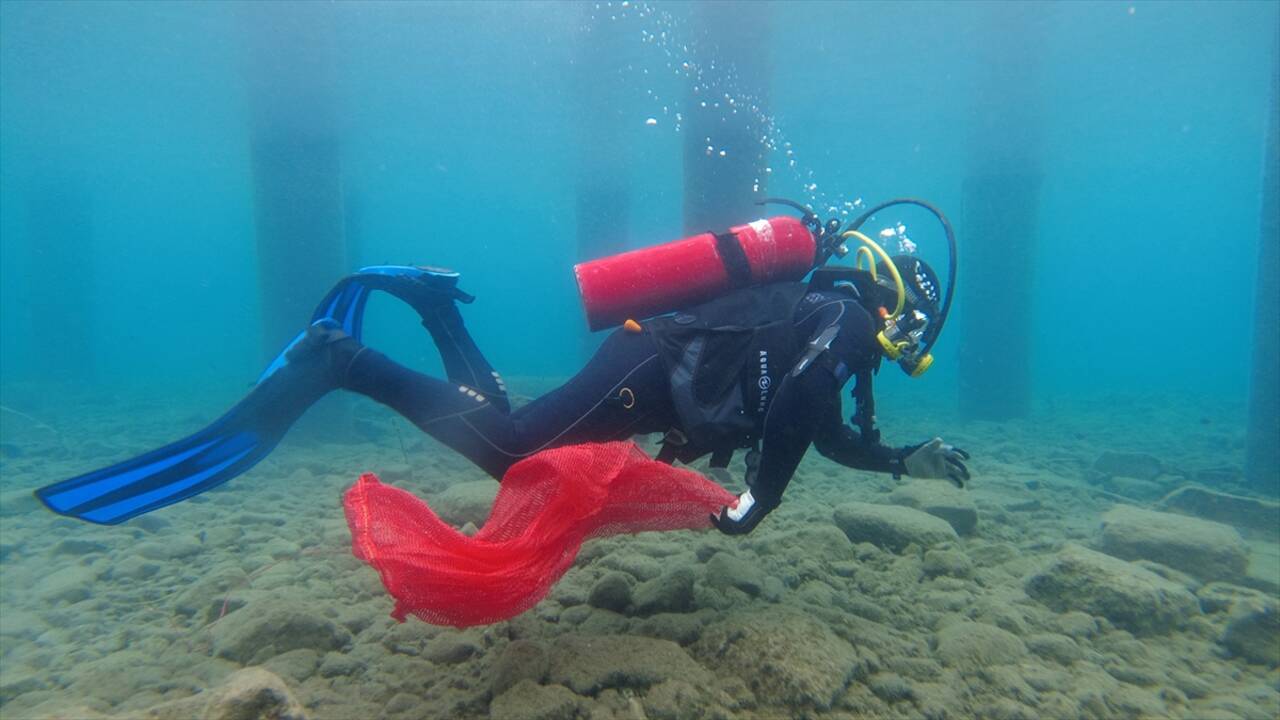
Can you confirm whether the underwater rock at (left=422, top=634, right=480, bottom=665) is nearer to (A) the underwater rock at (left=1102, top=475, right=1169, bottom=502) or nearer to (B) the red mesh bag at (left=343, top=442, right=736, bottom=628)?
(B) the red mesh bag at (left=343, top=442, right=736, bottom=628)

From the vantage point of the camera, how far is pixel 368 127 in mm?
26344

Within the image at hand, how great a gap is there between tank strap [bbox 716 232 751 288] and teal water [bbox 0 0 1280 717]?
5.92 feet

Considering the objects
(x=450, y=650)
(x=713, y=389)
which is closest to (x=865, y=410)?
(x=713, y=389)

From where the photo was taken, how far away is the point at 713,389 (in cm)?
338

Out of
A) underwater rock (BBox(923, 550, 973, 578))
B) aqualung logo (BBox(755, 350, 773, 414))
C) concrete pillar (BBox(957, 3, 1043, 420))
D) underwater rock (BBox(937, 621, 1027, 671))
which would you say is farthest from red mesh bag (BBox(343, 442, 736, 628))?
concrete pillar (BBox(957, 3, 1043, 420))

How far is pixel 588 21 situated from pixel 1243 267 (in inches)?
5746

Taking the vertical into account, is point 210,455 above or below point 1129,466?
above

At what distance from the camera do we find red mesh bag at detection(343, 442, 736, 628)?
2.57 m

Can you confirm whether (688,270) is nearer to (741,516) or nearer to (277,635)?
(741,516)

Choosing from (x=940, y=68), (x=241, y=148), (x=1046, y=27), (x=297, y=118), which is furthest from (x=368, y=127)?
(x=1046, y=27)

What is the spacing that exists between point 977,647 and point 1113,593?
127 cm

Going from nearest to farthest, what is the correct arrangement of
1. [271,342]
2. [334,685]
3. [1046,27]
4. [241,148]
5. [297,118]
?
[334,685]
[271,342]
[297,118]
[1046,27]
[241,148]

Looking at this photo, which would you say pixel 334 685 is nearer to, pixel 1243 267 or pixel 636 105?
pixel 636 105

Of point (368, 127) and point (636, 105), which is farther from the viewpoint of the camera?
point (368, 127)
